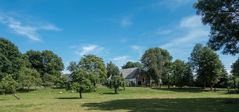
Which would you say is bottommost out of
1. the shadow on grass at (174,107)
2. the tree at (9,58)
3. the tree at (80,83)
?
the shadow on grass at (174,107)

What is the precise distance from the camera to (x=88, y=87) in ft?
177

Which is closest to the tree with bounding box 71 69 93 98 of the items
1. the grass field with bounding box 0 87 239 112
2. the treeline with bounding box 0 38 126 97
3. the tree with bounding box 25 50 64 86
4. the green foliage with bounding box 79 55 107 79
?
the treeline with bounding box 0 38 126 97

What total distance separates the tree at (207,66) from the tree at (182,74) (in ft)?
14.9

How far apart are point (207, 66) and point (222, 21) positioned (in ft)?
171

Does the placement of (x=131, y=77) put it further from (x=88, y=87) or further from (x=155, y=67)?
(x=88, y=87)

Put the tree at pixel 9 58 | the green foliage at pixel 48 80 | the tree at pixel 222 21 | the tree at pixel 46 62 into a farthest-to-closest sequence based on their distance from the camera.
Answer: the tree at pixel 46 62 → the green foliage at pixel 48 80 → the tree at pixel 9 58 → the tree at pixel 222 21

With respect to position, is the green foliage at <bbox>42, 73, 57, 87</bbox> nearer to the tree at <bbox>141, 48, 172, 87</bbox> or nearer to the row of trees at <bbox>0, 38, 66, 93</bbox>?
the row of trees at <bbox>0, 38, 66, 93</bbox>

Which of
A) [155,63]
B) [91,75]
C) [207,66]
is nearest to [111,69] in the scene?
[155,63]

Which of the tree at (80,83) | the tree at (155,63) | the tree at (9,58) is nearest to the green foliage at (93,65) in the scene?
the tree at (9,58)

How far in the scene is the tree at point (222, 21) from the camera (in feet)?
106

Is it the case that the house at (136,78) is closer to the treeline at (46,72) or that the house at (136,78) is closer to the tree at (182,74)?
the tree at (182,74)

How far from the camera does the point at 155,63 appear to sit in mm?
105062

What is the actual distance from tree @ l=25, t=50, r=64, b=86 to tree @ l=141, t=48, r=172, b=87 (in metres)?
27.8

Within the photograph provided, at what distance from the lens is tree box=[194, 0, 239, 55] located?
32250mm
